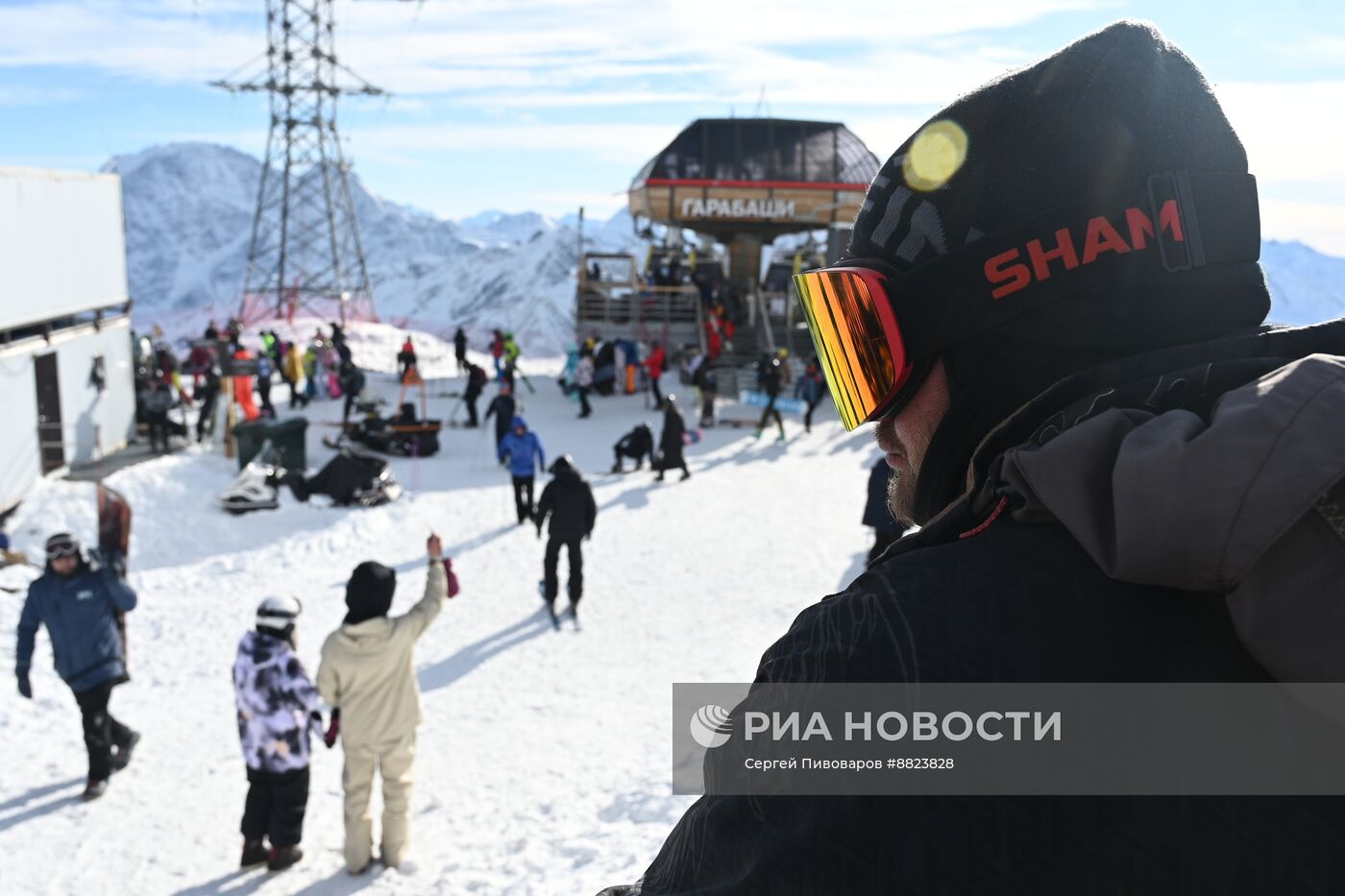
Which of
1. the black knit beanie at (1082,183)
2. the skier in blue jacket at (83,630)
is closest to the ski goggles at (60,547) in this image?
the skier in blue jacket at (83,630)

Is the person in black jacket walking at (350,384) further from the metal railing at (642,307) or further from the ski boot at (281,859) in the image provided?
the ski boot at (281,859)

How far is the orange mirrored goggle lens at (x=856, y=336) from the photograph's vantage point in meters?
Result: 1.04

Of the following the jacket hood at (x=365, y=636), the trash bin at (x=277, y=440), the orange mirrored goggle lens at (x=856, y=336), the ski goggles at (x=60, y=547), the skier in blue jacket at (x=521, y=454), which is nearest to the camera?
the orange mirrored goggle lens at (x=856, y=336)

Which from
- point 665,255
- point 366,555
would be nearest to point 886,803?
point 366,555

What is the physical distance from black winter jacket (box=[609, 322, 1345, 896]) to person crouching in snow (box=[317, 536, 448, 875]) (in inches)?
191

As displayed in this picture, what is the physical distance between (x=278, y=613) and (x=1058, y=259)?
522 centimetres

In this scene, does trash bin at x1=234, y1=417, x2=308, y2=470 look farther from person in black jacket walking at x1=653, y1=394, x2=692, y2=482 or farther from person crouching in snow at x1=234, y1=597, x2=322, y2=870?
person crouching in snow at x1=234, y1=597, x2=322, y2=870

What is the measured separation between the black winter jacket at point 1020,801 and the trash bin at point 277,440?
48.6 ft

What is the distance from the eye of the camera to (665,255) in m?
29.4

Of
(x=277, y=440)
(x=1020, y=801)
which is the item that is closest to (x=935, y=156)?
(x=1020, y=801)

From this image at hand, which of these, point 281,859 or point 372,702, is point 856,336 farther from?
point 281,859

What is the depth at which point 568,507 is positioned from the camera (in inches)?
375

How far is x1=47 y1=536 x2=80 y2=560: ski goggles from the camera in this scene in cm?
627

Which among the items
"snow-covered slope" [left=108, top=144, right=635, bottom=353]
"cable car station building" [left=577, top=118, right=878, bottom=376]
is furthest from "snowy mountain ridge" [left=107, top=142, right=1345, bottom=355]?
"cable car station building" [left=577, top=118, right=878, bottom=376]
